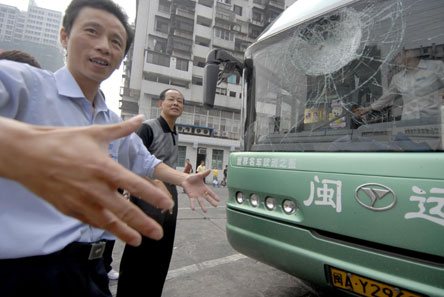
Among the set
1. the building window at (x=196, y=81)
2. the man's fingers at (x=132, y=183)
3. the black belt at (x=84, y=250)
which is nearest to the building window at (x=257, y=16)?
the building window at (x=196, y=81)

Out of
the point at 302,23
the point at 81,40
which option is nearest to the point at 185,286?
the point at 81,40

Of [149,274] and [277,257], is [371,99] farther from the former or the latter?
[149,274]

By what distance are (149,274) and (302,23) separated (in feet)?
7.75

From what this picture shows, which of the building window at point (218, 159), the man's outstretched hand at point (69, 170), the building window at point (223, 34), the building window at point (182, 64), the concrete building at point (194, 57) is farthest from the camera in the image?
the building window at point (223, 34)

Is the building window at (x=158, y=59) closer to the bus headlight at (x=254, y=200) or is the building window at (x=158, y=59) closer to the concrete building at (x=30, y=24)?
the concrete building at (x=30, y=24)

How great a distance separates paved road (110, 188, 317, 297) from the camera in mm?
2262

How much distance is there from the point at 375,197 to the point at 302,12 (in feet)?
Result: 5.34

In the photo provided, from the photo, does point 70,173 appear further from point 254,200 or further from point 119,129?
point 254,200

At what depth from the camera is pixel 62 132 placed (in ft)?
1.67

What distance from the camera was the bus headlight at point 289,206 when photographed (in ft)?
5.83

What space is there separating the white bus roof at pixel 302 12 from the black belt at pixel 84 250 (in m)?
2.15

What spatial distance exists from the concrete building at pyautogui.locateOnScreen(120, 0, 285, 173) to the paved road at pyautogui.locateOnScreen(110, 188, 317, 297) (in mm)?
15939

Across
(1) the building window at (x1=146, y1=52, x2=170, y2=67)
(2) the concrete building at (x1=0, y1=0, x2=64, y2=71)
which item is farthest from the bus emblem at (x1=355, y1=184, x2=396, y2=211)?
(2) the concrete building at (x1=0, y1=0, x2=64, y2=71)

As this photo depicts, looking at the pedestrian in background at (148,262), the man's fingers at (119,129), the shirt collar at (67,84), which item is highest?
the shirt collar at (67,84)
